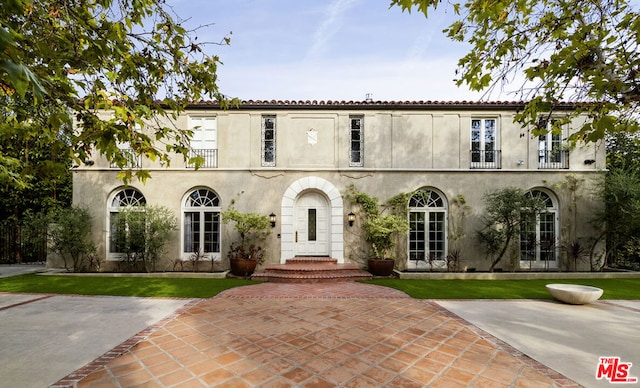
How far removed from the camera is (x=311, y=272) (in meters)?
9.91

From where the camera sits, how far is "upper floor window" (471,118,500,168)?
466 inches

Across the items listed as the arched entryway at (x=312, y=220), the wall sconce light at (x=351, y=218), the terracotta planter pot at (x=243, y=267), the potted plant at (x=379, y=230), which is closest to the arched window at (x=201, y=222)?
the terracotta planter pot at (x=243, y=267)

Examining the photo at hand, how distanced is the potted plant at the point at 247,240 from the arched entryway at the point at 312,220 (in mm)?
893

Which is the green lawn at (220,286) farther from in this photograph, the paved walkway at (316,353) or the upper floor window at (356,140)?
the upper floor window at (356,140)

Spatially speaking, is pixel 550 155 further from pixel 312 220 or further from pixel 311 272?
pixel 311 272

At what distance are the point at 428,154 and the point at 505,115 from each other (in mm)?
3524

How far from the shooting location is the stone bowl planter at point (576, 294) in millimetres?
6793

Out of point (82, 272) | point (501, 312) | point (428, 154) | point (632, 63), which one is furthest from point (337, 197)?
point (82, 272)

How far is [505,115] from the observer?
1170 cm

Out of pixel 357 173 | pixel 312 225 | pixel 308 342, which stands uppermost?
pixel 357 173

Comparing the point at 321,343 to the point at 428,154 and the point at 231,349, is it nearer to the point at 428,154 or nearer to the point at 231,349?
the point at 231,349

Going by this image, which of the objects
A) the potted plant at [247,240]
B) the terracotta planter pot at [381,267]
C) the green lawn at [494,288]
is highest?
the potted plant at [247,240]

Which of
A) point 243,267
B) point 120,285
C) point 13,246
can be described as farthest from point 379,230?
point 13,246

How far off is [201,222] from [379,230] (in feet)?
23.6
